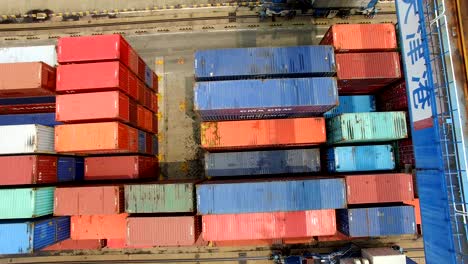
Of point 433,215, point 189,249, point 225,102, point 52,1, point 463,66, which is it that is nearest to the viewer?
point 463,66

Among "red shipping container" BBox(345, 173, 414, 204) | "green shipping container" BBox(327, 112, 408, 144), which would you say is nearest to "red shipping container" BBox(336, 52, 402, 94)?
"green shipping container" BBox(327, 112, 408, 144)

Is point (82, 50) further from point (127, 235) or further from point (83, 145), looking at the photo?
point (127, 235)

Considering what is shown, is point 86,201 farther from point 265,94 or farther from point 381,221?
point 381,221

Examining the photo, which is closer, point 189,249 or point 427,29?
point 427,29

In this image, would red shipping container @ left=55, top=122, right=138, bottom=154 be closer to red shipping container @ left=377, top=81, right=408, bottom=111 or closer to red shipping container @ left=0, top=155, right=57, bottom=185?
red shipping container @ left=0, top=155, right=57, bottom=185

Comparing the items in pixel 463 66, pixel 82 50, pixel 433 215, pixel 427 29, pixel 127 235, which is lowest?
pixel 127 235

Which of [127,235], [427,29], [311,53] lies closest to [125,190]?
[127,235]
